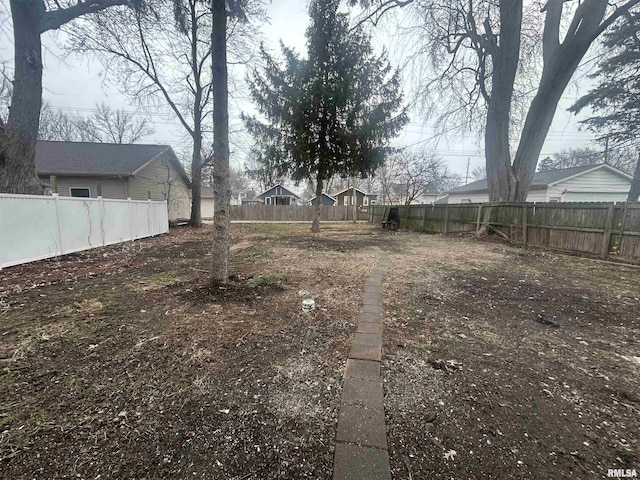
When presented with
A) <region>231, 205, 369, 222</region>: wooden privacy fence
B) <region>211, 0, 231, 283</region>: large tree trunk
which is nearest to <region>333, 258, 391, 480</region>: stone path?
<region>211, 0, 231, 283</region>: large tree trunk

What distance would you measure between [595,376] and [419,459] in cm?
169

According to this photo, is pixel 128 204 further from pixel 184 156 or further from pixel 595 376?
pixel 184 156

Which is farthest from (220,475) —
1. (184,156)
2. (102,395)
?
(184,156)

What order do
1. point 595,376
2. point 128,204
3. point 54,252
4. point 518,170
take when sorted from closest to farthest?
1. point 595,376
2. point 54,252
3. point 128,204
4. point 518,170

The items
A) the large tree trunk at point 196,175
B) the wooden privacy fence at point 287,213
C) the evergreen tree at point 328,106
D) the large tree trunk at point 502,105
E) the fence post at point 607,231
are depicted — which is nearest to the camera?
the fence post at point 607,231

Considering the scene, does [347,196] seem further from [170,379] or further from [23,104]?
[170,379]

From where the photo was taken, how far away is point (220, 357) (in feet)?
6.86

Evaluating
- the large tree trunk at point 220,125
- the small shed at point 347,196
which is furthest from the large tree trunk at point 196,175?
the small shed at point 347,196

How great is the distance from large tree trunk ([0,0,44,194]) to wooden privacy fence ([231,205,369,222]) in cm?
1843

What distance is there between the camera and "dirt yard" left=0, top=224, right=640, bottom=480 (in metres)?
1.26

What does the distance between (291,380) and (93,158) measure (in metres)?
17.3

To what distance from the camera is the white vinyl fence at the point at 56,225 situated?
4.58m

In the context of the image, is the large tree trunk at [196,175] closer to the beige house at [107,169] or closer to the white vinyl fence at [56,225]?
the beige house at [107,169]

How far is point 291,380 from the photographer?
1.84m
